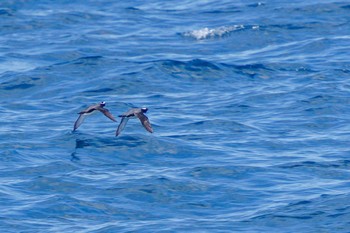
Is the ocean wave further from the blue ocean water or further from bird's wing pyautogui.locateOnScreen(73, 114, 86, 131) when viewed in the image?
bird's wing pyautogui.locateOnScreen(73, 114, 86, 131)

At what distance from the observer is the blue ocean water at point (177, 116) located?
752 inches

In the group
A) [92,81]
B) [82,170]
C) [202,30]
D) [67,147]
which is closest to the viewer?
[82,170]

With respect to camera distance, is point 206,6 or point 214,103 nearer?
point 214,103

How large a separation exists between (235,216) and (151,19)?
55.5 ft

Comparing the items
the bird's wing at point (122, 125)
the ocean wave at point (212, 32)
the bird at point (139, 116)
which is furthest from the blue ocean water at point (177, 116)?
the bird at point (139, 116)

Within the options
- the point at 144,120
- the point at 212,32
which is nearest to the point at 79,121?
the point at 144,120

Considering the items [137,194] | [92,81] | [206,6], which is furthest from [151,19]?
[137,194]

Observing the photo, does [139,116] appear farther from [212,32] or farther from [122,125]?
[212,32]

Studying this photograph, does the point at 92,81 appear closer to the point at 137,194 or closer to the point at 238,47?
the point at 238,47

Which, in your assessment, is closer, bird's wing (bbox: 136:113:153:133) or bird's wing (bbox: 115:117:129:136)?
bird's wing (bbox: 136:113:153:133)

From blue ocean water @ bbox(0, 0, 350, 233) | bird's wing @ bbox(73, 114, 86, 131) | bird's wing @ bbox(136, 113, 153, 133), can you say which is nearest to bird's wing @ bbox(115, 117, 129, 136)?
blue ocean water @ bbox(0, 0, 350, 233)

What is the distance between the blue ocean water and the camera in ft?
62.6

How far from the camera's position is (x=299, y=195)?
64.1 ft

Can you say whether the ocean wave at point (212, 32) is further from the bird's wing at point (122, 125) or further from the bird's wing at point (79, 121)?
the bird's wing at point (122, 125)
